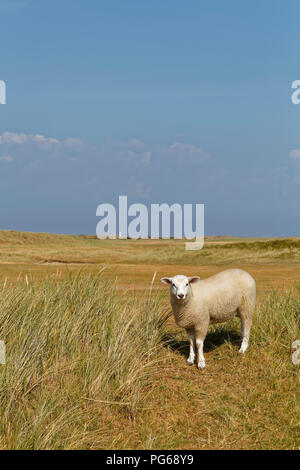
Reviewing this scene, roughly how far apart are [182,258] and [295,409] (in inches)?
1531

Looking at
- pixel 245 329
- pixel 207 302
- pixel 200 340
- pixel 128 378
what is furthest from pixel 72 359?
pixel 245 329

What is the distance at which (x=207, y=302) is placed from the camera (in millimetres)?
7910

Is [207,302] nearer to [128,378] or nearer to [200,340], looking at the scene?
[200,340]

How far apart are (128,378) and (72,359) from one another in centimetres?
85

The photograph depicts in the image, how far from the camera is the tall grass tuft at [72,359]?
555 cm

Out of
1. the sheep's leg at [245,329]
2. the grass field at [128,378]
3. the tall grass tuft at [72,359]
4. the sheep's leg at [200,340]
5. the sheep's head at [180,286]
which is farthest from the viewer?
the sheep's leg at [245,329]

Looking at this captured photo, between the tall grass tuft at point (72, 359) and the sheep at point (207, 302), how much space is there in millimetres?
767

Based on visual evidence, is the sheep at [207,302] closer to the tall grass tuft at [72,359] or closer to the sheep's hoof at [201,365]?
the sheep's hoof at [201,365]

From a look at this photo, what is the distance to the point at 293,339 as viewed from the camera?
9297 mm

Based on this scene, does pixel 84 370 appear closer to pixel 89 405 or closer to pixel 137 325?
pixel 89 405

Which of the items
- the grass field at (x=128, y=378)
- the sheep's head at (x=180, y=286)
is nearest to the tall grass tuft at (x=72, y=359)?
the grass field at (x=128, y=378)
